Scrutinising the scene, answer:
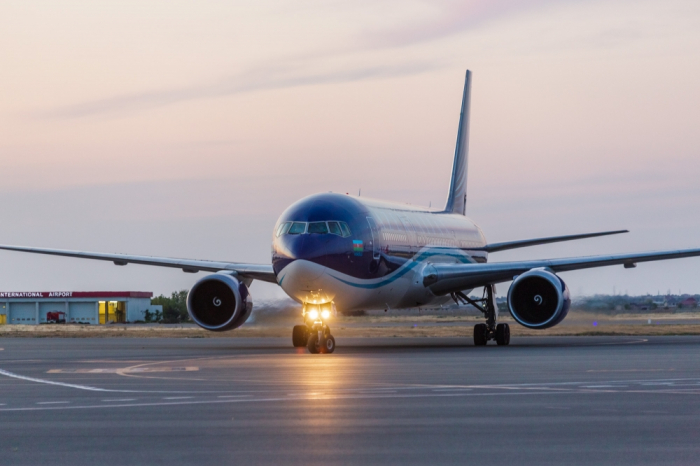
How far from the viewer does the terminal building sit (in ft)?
342

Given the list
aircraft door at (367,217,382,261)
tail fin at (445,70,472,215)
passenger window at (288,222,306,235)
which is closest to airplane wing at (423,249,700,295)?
aircraft door at (367,217,382,261)

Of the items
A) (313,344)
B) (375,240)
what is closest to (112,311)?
(375,240)

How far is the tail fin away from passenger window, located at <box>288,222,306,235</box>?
1515 cm

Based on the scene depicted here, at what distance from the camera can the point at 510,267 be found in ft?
102

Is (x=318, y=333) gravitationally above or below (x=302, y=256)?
below

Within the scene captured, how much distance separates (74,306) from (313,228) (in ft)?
274

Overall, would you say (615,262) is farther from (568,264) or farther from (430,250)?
(430,250)

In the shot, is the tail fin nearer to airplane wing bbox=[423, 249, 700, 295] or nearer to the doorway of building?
airplane wing bbox=[423, 249, 700, 295]

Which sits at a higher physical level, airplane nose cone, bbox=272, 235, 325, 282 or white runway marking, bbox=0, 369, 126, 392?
airplane nose cone, bbox=272, 235, 325, 282

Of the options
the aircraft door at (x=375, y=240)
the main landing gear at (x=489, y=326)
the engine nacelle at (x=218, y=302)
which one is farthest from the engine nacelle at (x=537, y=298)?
the engine nacelle at (x=218, y=302)

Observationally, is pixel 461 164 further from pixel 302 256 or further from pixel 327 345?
pixel 327 345

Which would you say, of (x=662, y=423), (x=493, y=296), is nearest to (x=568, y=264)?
(x=493, y=296)

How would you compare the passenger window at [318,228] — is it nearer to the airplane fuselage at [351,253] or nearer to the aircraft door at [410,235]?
the airplane fuselage at [351,253]

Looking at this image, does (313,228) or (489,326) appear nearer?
(313,228)
